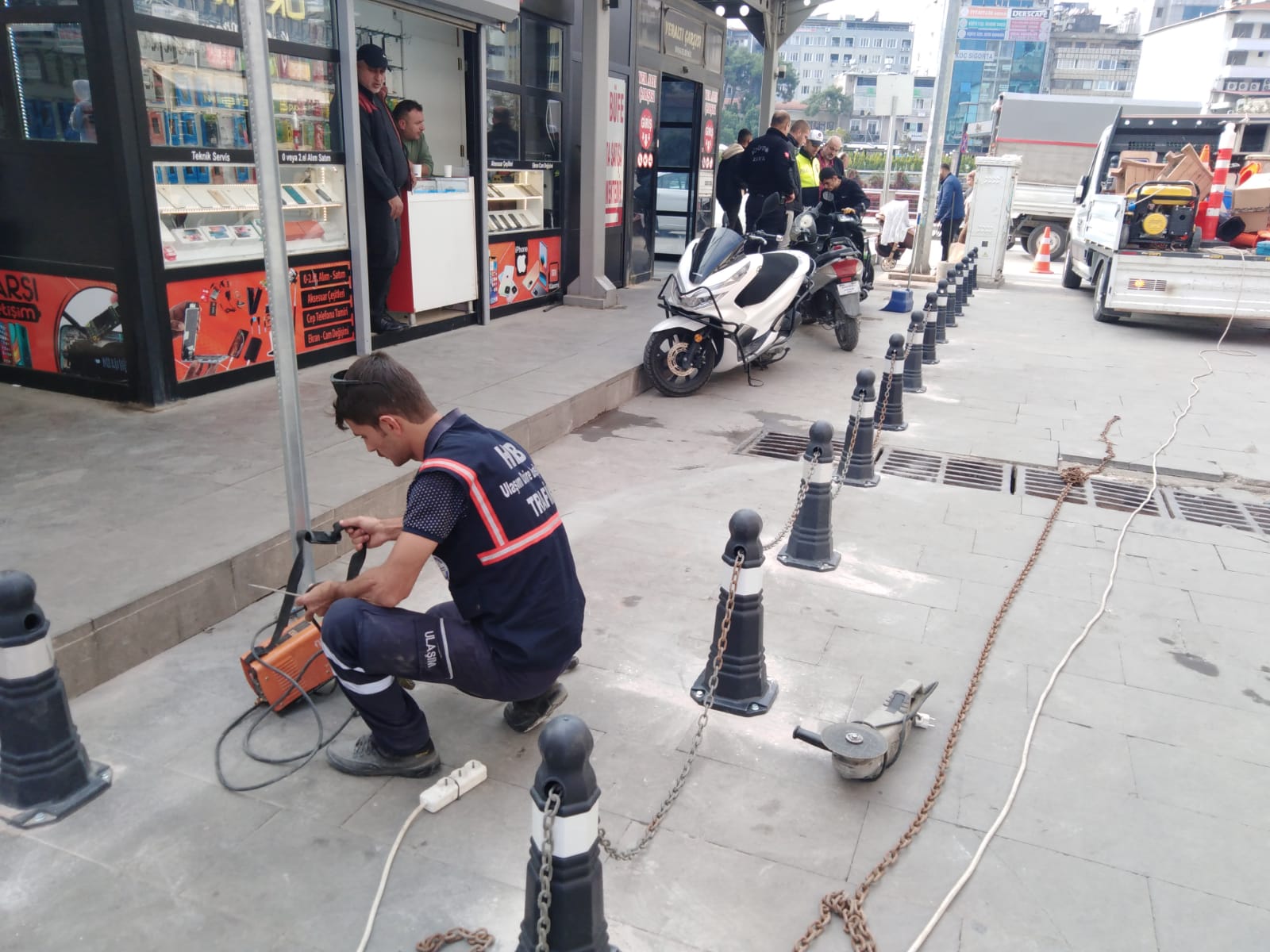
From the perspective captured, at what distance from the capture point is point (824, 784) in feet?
10.2

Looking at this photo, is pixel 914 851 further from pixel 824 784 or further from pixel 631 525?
pixel 631 525

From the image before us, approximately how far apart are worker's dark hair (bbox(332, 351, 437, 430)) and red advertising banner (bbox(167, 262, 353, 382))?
3.07 m

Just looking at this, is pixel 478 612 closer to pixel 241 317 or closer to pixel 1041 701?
pixel 1041 701

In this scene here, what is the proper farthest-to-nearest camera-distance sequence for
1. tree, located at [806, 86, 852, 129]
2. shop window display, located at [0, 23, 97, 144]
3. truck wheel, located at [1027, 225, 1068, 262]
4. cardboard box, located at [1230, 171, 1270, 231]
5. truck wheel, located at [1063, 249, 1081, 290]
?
tree, located at [806, 86, 852, 129], truck wheel, located at [1027, 225, 1068, 262], truck wheel, located at [1063, 249, 1081, 290], cardboard box, located at [1230, 171, 1270, 231], shop window display, located at [0, 23, 97, 144]

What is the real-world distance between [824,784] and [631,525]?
2437 mm

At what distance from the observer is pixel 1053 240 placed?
22266 millimetres

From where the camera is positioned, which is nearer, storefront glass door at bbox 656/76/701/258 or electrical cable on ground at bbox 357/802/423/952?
electrical cable on ground at bbox 357/802/423/952

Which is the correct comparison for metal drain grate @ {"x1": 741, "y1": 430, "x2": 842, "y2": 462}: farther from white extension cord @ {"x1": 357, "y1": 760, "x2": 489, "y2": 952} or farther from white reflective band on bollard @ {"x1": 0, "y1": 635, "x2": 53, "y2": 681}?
white reflective band on bollard @ {"x1": 0, "y1": 635, "x2": 53, "y2": 681}

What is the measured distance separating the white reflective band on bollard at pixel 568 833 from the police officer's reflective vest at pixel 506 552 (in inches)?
38.1

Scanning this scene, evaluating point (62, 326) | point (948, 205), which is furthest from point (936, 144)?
point (62, 326)

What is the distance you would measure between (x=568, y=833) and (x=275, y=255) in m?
2.32

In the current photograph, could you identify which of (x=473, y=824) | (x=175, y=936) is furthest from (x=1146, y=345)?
(x=175, y=936)

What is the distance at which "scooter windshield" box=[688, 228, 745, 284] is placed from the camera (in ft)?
25.9

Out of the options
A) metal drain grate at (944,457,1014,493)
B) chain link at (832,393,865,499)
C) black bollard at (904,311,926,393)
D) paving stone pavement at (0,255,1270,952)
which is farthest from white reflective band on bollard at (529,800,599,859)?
black bollard at (904,311,926,393)
